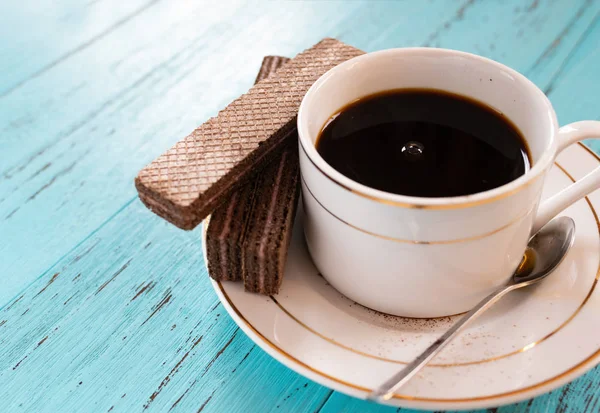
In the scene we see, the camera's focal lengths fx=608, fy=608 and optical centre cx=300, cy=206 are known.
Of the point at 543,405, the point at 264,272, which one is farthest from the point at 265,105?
the point at 543,405

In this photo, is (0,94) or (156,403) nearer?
(156,403)

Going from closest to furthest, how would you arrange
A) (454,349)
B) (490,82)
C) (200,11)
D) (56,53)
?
(454,349) < (490,82) < (56,53) < (200,11)

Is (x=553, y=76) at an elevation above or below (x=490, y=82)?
below

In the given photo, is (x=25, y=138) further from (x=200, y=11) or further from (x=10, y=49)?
(x=200, y=11)

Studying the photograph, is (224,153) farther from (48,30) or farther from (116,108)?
(48,30)

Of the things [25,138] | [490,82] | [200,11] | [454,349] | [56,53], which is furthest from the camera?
[200,11]

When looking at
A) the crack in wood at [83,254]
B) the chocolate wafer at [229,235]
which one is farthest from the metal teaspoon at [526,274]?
the crack in wood at [83,254]

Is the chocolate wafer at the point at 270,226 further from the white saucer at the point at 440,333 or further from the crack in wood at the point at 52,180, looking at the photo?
the crack in wood at the point at 52,180

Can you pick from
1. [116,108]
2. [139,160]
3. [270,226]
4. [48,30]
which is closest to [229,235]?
[270,226]
